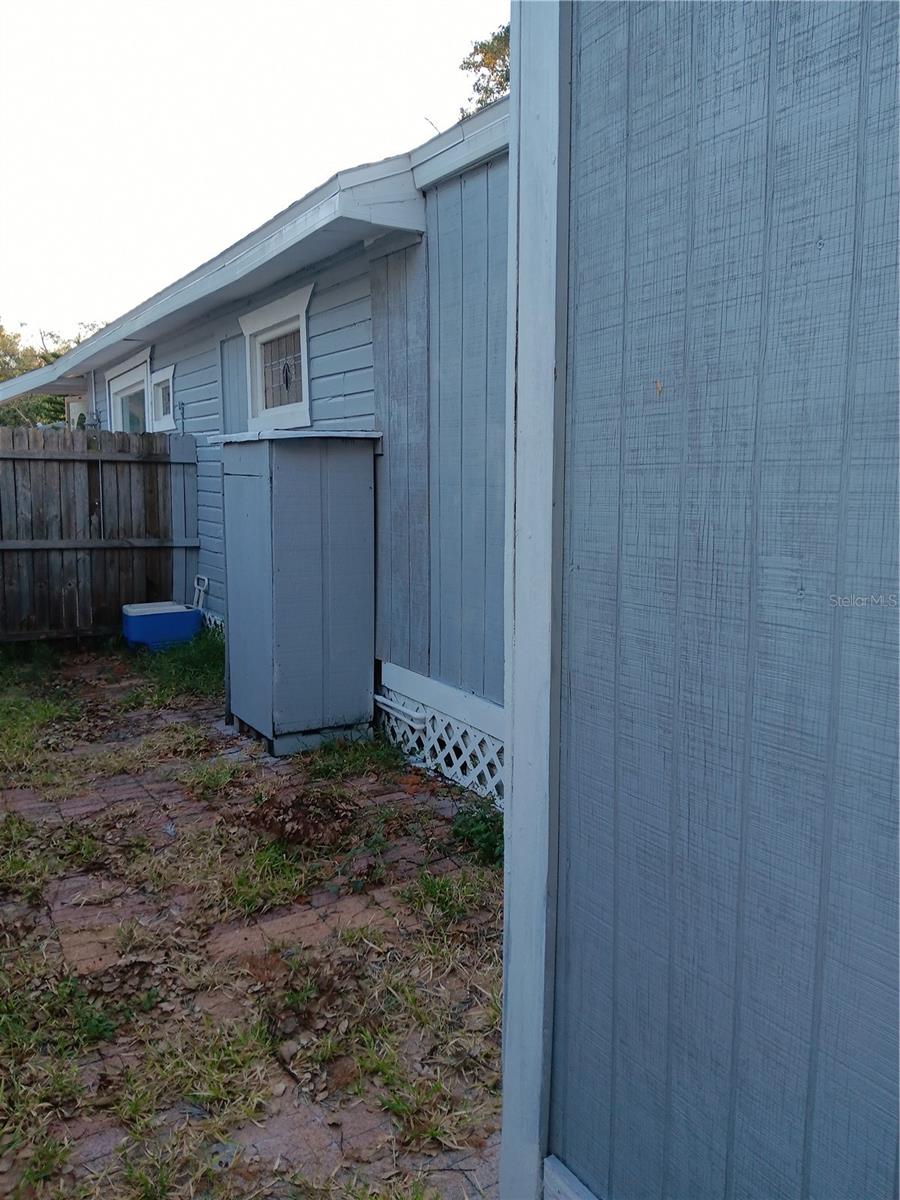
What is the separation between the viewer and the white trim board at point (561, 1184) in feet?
5.05

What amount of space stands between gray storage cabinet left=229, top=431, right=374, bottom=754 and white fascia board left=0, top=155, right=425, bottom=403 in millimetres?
1117

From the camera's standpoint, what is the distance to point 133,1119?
214 centimetres

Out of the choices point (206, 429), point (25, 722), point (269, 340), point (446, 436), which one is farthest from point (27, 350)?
point (446, 436)

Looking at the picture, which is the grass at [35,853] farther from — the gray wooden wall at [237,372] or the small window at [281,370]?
the small window at [281,370]

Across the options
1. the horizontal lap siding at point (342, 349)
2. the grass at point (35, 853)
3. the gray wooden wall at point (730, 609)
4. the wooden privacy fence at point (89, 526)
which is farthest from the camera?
the wooden privacy fence at point (89, 526)

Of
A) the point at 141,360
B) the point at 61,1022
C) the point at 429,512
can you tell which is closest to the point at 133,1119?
the point at 61,1022

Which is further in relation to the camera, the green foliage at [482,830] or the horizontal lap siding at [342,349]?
the horizontal lap siding at [342,349]

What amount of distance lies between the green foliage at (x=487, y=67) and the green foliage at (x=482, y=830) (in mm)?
17115

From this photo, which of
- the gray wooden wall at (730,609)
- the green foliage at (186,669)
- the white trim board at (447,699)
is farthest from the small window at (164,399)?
the gray wooden wall at (730,609)

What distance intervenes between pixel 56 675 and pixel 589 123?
6.45 meters

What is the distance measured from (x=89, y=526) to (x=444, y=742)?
4.64 metres

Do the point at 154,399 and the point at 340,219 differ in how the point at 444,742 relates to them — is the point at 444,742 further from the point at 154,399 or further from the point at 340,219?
the point at 154,399

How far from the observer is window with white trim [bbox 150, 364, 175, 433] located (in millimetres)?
8871

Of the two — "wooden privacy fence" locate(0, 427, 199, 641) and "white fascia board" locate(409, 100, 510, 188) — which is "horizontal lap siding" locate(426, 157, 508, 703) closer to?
"white fascia board" locate(409, 100, 510, 188)
